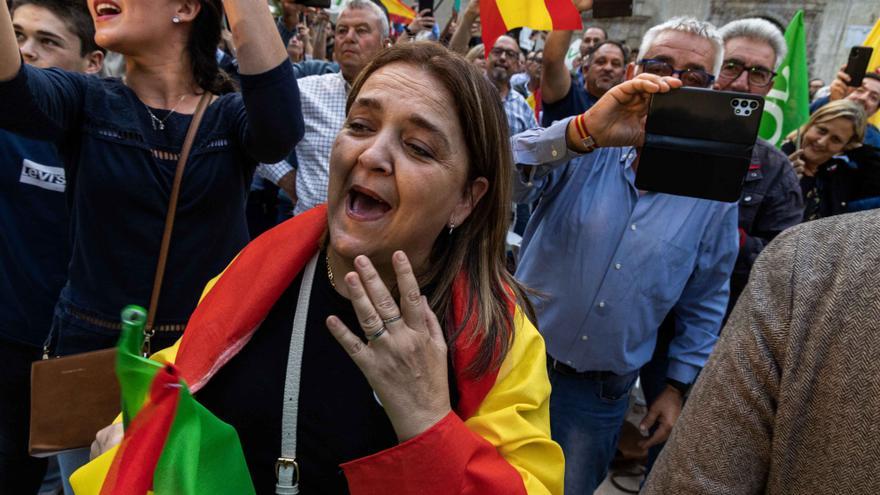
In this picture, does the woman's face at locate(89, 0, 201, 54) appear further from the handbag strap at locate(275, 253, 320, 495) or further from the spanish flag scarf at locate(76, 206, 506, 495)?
the handbag strap at locate(275, 253, 320, 495)

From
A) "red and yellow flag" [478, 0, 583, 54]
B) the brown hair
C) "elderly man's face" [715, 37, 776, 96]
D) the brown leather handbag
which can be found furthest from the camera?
"elderly man's face" [715, 37, 776, 96]

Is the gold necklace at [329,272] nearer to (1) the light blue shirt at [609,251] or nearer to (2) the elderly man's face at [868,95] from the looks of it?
(1) the light blue shirt at [609,251]

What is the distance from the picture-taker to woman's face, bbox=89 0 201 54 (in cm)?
174

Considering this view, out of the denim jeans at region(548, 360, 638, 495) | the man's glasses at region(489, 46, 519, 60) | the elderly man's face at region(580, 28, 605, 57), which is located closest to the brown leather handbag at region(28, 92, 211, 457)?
the denim jeans at region(548, 360, 638, 495)

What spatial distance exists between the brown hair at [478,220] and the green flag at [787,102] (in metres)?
3.55

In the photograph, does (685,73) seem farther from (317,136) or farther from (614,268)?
(317,136)

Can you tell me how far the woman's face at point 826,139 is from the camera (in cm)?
388

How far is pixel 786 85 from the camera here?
4.44 metres

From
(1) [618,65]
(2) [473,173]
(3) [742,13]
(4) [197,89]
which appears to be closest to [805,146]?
(1) [618,65]

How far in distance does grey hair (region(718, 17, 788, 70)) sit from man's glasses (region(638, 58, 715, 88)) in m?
0.88

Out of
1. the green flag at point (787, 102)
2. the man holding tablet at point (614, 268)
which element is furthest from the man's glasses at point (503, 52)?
the man holding tablet at point (614, 268)

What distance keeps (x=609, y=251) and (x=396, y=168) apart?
1221 millimetres

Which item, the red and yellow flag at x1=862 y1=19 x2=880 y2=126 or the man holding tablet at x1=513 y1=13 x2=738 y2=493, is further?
the red and yellow flag at x1=862 y1=19 x2=880 y2=126

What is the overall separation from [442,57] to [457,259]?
46 centimetres
